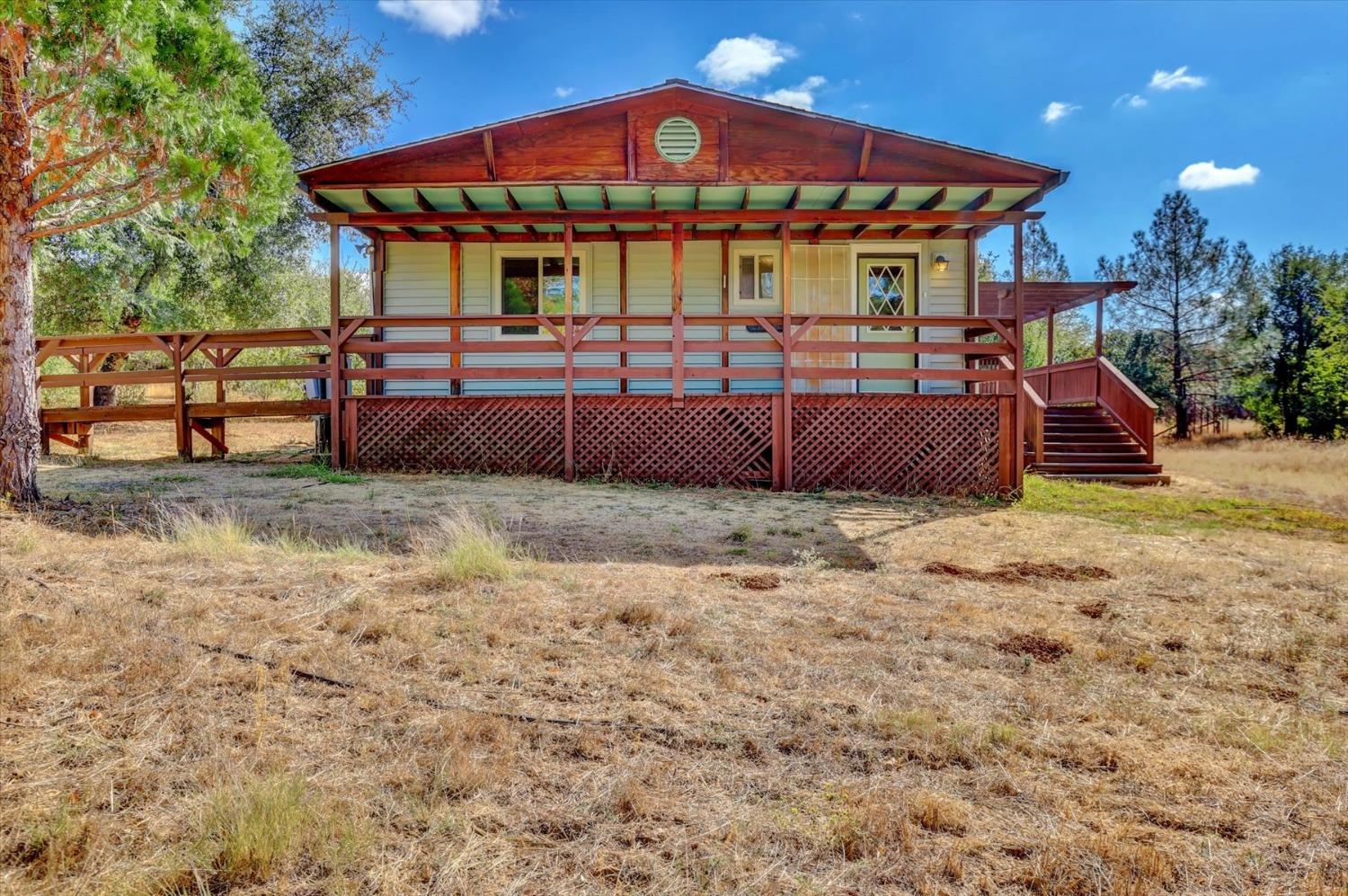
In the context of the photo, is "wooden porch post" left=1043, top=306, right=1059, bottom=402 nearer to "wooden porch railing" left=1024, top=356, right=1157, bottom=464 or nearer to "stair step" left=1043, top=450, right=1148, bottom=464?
"wooden porch railing" left=1024, top=356, right=1157, bottom=464

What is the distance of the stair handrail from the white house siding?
11.4 ft

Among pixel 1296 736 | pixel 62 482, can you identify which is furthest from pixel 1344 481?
pixel 62 482

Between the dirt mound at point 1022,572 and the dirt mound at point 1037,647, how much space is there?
1262 mm

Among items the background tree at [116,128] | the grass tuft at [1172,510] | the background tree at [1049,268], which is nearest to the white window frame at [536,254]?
the background tree at [116,128]

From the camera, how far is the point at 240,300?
610 inches

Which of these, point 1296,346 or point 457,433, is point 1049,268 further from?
point 457,433

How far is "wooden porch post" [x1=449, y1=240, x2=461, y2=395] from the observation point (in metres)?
10.4

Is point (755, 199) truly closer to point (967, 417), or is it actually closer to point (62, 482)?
point (967, 417)

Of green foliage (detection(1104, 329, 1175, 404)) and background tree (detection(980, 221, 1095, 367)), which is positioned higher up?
background tree (detection(980, 221, 1095, 367))

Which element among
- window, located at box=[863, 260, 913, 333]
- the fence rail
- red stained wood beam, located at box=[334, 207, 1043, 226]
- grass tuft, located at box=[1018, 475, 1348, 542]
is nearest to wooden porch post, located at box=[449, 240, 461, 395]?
the fence rail

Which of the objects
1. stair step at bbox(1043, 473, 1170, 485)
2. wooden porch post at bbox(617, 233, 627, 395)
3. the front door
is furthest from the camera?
stair step at bbox(1043, 473, 1170, 485)

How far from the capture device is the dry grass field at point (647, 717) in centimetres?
180

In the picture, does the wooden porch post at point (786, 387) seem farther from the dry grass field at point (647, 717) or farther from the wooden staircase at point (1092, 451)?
the wooden staircase at point (1092, 451)

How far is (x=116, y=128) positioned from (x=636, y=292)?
6667 millimetres
